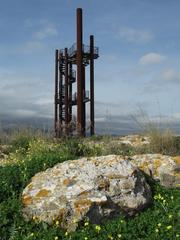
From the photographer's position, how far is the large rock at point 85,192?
685cm

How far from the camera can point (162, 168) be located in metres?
8.95

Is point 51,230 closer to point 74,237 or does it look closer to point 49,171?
point 74,237

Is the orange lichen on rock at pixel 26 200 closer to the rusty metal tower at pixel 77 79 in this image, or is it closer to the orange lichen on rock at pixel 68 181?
the orange lichen on rock at pixel 68 181

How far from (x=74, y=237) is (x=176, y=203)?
1.86m

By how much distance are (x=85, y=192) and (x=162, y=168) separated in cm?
228

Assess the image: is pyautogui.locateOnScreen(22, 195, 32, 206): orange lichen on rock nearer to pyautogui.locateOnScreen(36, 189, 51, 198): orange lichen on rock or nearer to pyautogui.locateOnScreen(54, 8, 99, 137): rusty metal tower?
pyautogui.locateOnScreen(36, 189, 51, 198): orange lichen on rock

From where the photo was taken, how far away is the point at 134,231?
6348 millimetres

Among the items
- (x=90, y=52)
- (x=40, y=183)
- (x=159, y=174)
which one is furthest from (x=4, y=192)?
(x=90, y=52)

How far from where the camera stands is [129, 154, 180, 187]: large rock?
8.73m

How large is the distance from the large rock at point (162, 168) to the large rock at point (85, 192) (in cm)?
90

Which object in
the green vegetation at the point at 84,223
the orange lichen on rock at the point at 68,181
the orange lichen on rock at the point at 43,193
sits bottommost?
the green vegetation at the point at 84,223

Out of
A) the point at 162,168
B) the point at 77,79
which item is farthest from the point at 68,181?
the point at 77,79

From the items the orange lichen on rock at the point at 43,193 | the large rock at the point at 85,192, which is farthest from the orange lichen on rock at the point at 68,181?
the orange lichen on rock at the point at 43,193

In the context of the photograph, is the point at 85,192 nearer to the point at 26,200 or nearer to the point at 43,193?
the point at 43,193
